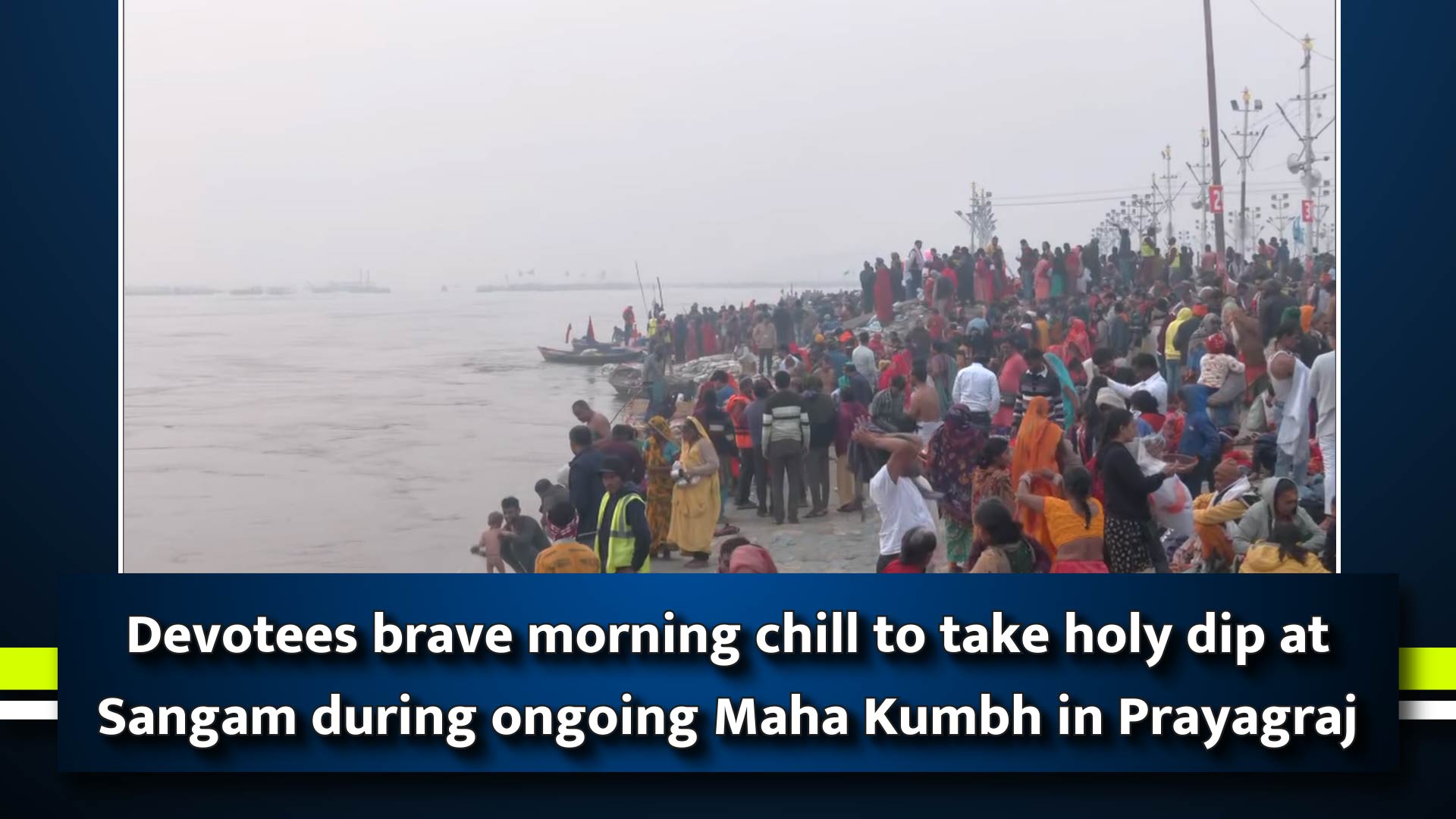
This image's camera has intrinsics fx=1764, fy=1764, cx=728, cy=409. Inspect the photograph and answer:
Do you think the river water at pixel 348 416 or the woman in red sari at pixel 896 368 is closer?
the river water at pixel 348 416

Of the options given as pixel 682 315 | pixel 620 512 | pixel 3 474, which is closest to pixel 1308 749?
pixel 620 512

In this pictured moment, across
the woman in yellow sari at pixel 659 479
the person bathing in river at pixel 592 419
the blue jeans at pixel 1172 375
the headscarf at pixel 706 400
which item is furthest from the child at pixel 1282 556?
the person bathing in river at pixel 592 419

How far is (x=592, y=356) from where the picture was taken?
38.0 feet

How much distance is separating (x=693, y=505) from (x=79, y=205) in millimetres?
3897

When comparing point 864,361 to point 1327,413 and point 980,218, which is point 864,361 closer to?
point 980,218

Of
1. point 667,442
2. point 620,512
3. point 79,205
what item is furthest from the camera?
point 667,442

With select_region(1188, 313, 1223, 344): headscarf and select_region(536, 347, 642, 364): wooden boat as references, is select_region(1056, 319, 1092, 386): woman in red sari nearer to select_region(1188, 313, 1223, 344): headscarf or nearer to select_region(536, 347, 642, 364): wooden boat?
select_region(1188, 313, 1223, 344): headscarf

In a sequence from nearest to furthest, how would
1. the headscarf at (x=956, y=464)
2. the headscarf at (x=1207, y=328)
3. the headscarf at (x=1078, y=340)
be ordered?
the headscarf at (x=956, y=464)
the headscarf at (x=1207, y=328)
the headscarf at (x=1078, y=340)

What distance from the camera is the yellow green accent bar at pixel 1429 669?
25.6 feet

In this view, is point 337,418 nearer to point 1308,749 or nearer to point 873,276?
point 873,276

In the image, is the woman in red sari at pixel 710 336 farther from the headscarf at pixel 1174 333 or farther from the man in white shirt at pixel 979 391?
the headscarf at pixel 1174 333

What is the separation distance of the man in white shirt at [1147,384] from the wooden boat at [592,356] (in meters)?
3.18

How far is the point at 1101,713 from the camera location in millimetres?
7711
